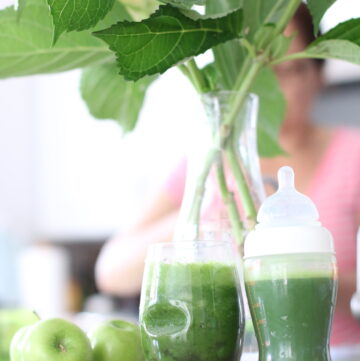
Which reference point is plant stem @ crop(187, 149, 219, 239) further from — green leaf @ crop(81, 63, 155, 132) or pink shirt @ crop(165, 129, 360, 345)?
pink shirt @ crop(165, 129, 360, 345)

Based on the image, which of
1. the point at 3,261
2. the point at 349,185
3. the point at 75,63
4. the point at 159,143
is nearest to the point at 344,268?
the point at 349,185

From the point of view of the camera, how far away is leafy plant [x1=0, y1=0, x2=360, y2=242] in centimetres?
49

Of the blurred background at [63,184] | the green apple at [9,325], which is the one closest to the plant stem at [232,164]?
the green apple at [9,325]

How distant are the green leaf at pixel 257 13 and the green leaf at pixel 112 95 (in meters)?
0.12

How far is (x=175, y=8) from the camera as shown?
1.64 feet

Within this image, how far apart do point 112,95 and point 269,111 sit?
0.16 meters

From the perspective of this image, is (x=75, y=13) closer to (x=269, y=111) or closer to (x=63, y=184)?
(x=269, y=111)

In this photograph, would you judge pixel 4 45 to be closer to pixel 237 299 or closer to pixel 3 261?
pixel 237 299

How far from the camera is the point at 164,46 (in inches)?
19.8

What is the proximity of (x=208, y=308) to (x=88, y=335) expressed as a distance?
0.11 m

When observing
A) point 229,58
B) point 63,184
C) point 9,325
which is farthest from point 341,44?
point 63,184

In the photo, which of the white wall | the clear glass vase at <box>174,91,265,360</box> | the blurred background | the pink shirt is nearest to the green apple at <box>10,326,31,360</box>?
the clear glass vase at <box>174,91,265,360</box>

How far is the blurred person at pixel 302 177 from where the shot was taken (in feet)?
5.05

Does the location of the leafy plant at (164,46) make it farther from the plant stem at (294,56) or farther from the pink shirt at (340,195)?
the pink shirt at (340,195)
